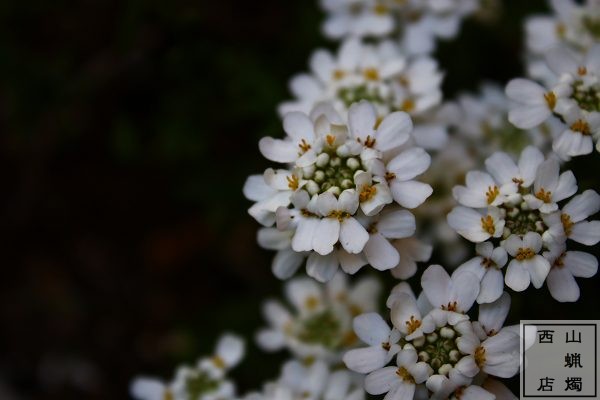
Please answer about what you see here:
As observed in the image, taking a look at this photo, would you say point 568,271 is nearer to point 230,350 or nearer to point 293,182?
point 293,182

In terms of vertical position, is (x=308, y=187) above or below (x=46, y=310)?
below

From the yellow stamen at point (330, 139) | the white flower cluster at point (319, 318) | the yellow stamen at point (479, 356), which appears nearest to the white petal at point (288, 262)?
the yellow stamen at point (330, 139)

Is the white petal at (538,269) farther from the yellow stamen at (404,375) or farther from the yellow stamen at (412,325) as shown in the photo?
the yellow stamen at (404,375)

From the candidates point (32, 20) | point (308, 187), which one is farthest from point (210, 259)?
point (308, 187)

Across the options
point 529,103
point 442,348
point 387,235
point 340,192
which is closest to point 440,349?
point 442,348

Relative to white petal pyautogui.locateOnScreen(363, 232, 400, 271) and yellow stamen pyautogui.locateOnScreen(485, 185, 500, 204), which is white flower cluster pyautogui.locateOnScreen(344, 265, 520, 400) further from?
yellow stamen pyautogui.locateOnScreen(485, 185, 500, 204)

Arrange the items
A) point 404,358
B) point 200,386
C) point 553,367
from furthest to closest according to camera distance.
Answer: point 200,386
point 553,367
point 404,358

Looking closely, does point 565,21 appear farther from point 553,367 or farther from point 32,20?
point 32,20
